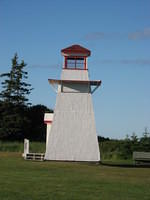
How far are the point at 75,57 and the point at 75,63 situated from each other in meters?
0.35

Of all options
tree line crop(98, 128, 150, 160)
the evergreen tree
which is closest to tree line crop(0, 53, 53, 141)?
Answer: the evergreen tree

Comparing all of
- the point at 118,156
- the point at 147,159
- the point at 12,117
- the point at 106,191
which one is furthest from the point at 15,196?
the point at 12,117

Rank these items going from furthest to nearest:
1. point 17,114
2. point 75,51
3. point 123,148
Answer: point 17,114 < point 123,148 < point 75,51

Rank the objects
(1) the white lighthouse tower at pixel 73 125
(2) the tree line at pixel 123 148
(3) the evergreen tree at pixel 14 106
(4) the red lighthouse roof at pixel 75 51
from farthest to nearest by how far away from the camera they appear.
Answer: (3) the evergreen tree at pixel 14 106
(2) the tree line at pixel 123 148
(4) the red lighthouse roof at pixel 75 51
(1) the white lighthouse tower at pixel 73 125

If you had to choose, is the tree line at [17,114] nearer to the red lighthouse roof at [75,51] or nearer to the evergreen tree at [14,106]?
the evergreen tree at [14,106]

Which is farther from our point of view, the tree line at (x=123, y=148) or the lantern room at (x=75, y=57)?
the tree line at (x=123, y=148)

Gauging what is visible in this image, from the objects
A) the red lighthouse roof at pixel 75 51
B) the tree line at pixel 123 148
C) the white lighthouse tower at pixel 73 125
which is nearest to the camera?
the white lighthouse tower at pixel 73 125

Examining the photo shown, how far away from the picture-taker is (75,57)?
2427 cm

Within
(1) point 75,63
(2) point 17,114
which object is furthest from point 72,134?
(2) point 17,114

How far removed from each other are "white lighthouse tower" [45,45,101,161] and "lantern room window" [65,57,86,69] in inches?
12.8

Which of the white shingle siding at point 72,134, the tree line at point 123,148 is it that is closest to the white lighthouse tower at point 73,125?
the white shingle siding at point 72,134

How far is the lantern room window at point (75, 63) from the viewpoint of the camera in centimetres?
2408

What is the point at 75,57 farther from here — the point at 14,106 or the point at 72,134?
the point at 14,106

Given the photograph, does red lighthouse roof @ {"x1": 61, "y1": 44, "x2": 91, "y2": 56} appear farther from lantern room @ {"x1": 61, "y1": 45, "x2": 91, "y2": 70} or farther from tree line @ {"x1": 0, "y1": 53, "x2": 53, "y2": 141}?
tree line @ {"x1": 0, "y1": 53, "x2": 53, "y2": 141}
